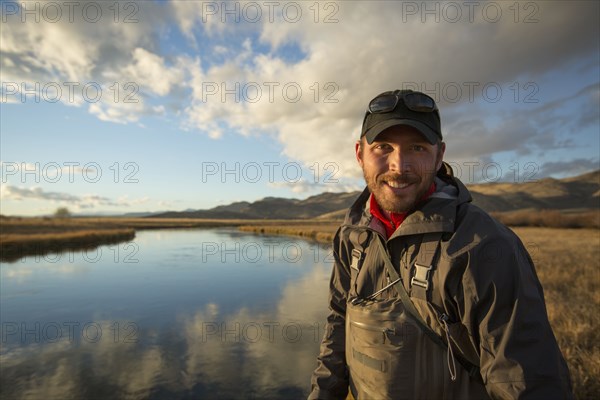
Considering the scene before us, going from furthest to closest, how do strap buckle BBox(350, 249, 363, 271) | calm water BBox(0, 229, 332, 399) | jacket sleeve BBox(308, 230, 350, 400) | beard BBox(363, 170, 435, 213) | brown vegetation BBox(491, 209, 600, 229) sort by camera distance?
1. brown vegetation BBox(491, 209, 600, 229)
2. calm water BBox(0, 229, 332, 399)
3. jacket sleeve BBox(308, 230, 350, 400)
4. strap buckle BBox(350, 249, 363, 271)
5. beard BBox(363, 170, 435, 213)

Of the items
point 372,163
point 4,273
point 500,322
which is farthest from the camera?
point 4,273

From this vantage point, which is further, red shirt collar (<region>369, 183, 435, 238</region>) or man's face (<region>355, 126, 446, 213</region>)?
red shirt collar (<region>369, 183, 435, 238</region>)

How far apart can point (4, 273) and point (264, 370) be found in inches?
856

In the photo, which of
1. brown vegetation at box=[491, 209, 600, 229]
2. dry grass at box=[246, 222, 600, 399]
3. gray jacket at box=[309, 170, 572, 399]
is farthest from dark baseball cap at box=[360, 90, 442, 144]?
brown vegetation at box=[491, 209, 600, 229]

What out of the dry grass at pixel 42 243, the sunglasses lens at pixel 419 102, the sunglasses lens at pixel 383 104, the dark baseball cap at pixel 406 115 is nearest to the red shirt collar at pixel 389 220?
the dark baseball cap at pixel 406 115

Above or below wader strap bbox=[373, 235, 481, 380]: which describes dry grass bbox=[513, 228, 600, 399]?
below

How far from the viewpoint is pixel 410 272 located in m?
2.38

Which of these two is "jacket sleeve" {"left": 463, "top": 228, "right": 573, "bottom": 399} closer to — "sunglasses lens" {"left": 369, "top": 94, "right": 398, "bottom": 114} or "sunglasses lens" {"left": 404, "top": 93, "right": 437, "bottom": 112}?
"sunglasses lens" {"left": 404, "top": 93, "right": 437, "bottom": 112}

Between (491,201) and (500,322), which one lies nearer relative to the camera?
(500,322)

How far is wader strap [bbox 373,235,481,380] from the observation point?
2.20 metres

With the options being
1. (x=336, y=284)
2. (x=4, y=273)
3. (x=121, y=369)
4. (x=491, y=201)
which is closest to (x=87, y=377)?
(x=121, y=369)

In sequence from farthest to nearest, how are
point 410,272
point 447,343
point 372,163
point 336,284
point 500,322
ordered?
point 336,284 → point 372,163 → point 410,272 → point 447,343 → point 500,322

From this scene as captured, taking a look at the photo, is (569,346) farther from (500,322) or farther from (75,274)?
(75,274)

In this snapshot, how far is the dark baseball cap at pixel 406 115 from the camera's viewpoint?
2482 millimetres
